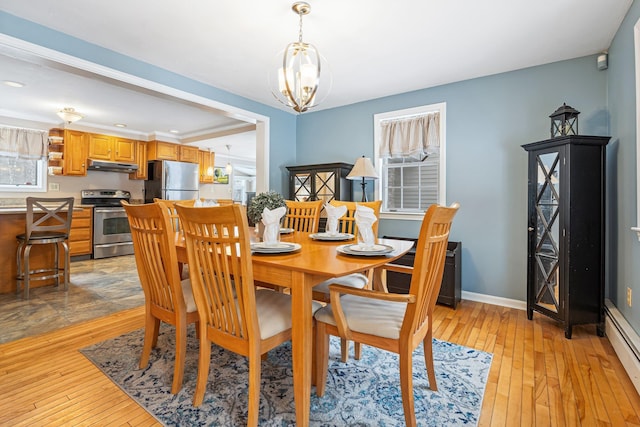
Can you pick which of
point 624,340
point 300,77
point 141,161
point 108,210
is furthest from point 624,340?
point 141,161

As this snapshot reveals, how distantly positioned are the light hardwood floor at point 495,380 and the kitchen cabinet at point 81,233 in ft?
10.7

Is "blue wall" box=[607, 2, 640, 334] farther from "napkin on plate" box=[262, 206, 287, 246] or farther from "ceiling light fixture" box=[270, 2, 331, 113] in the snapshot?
"napkin on plate" box=[262, 206, 287, 246]

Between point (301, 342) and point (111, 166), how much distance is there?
5.80 m

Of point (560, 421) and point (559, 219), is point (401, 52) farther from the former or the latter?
point (560, 421)

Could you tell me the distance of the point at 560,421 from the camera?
153 cm

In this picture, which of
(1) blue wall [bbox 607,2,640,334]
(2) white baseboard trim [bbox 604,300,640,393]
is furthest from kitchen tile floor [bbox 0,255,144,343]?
(1) blue wall [bbox 607,2,640,334]

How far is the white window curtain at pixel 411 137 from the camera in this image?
3639 millimetres

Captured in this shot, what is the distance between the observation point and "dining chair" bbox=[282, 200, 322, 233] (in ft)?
9.30

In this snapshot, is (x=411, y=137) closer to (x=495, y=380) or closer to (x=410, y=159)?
(x=410, y=159)

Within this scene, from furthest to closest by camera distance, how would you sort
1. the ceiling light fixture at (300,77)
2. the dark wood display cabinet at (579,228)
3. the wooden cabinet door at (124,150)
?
the wooden cabinet door at (124,150) → the dark wood display cabinet at (579,228) → the ceiling light fixture at (300,77)

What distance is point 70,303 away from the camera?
316cm

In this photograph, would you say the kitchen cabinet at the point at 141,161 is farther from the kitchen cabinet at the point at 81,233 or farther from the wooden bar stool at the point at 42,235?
the wooden bar stool at the point at 42,235

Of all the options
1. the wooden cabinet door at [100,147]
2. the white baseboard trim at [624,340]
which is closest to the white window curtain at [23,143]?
the wooden cabinet door at [100,147]

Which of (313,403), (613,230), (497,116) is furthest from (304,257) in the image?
(497,116)
